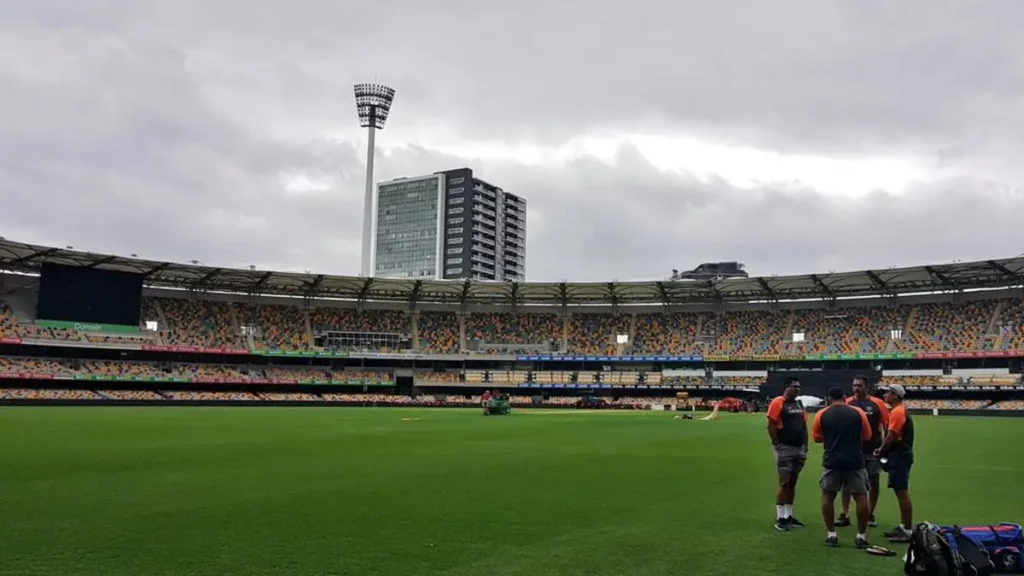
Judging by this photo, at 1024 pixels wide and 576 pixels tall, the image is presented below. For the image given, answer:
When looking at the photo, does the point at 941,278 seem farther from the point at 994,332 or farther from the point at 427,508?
the point at 427,508

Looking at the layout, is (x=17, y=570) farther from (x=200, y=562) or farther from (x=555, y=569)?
(x=555, y=569)

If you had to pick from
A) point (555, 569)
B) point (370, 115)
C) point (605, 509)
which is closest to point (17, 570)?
point (555, 569)

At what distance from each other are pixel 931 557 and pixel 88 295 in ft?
235

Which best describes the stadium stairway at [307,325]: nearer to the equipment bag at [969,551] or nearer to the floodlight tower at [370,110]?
the floodlight tower at [370,110]

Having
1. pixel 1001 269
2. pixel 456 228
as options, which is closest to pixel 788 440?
pixel 1001 269

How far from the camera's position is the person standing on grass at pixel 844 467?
9.59m

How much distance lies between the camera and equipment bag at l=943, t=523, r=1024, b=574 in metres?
8.27

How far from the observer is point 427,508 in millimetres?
11602

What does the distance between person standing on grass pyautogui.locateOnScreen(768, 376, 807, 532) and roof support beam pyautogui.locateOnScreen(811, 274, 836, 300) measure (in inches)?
2678

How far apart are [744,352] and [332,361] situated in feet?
150

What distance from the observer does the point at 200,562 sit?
7941 millimetres

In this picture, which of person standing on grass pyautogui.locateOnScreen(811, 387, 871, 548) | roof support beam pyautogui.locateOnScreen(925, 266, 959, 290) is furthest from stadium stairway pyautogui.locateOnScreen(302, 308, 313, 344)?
person standing on grass pyautogui.locateOnScreen(811, 387, 871, 548)

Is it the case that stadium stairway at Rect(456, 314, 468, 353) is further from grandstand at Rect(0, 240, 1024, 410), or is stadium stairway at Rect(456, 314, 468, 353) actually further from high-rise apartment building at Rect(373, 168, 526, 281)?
high-rise apartment building at Rect(373, 168, 526, 281)

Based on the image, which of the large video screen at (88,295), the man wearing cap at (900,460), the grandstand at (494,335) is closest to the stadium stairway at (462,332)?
the grandstand at (494,335)
